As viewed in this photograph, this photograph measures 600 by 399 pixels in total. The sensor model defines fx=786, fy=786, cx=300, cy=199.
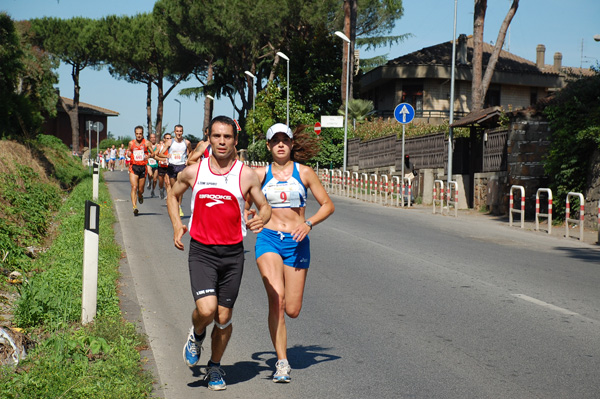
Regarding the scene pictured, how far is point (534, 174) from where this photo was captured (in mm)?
22078

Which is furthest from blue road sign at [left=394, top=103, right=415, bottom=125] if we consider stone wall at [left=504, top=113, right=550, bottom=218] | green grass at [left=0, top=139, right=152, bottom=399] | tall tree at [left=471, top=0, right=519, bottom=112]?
green grass at [left=0, top=139, right=152, bottom=399]

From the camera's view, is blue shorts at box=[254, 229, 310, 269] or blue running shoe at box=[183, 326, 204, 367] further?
blue shorts at box=[254, 229, 310, 269]

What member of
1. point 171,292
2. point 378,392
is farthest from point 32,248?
point 378,392

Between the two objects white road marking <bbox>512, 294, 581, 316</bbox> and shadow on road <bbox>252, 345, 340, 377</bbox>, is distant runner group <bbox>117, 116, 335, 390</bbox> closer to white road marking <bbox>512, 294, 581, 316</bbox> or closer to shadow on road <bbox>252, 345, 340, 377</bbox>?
shadow on road <bbox>252, 345, 340, 377</bbox>

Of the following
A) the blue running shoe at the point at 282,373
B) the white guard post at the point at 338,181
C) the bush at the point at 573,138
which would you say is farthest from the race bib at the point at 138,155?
the white guard post at the point at 338,181

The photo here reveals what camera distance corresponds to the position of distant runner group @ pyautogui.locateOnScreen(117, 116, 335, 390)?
5.29m

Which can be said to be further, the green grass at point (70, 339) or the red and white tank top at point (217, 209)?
the red and white tank top at point (217, 209)

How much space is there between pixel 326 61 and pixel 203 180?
45.4m

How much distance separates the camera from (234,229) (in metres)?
5.31

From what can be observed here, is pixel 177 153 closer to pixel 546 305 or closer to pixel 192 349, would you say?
pixel 546 305

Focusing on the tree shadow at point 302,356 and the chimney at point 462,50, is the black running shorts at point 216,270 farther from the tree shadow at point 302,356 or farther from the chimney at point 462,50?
the chimney at point 462,50

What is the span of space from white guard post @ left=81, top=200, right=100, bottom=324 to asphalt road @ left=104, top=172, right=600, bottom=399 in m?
0.57

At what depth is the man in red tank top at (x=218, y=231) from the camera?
526 centimetres

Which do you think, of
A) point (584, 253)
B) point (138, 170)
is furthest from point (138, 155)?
point (584, 253)
